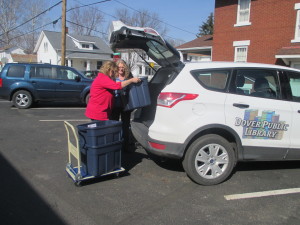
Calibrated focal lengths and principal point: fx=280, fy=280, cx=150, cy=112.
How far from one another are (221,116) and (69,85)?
837 cm

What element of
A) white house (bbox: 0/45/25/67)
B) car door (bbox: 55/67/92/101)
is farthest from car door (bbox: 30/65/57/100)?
white house (bbox: 0/45/25/67)

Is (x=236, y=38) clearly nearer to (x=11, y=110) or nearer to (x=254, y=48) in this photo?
(x=254, y=48)

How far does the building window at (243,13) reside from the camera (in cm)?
1609

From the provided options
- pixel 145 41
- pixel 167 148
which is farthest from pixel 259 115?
pixel 145 41

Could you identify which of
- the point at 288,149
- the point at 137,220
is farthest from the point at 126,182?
the point at 288,149

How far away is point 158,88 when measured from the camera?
4.78 meters

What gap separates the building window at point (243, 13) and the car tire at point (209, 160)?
1395 cm

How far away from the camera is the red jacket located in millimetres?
4246

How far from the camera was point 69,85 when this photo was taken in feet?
36.2

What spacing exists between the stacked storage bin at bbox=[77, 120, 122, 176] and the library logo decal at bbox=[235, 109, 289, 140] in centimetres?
174

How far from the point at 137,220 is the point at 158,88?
234 centimetres

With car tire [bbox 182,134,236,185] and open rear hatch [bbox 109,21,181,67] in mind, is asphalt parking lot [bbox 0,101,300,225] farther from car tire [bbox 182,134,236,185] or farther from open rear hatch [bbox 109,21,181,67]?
open rear hatch [bbox 109,21,181,67]

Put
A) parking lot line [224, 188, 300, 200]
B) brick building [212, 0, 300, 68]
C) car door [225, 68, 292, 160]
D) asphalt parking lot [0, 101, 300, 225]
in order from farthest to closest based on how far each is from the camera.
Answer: brick building [212, 0, 300, 68] < car door [225, 68, 292, 160] < parking lot line [224, 188, 300, 200] < asphalt parking lot [0, 101, 300, 225]

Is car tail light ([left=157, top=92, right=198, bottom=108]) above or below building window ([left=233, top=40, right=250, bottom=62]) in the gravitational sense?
below
